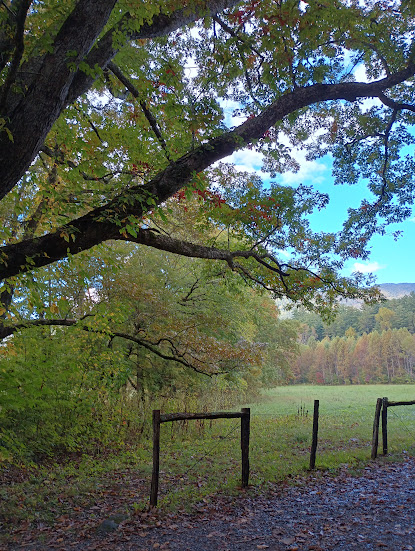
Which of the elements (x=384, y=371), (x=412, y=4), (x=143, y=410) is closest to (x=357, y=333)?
(x=384, y=371)

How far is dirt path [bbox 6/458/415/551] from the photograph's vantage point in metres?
3.93

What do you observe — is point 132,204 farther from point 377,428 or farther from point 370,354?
point 370,354

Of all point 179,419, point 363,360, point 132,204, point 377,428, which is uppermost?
point 132,204

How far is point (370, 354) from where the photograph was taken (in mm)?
63531

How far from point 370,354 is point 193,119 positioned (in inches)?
2666

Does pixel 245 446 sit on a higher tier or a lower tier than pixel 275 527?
higher

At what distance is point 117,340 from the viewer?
12.8 m

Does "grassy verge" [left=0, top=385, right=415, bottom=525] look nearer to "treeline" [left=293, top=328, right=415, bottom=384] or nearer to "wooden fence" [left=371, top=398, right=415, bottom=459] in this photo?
"wooden fence" [left=371, top=398, right=415, bottom=459]

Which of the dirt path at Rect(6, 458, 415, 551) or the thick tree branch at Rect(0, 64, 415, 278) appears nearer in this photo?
the dirt path at Rect(6, 458, 415, 551)

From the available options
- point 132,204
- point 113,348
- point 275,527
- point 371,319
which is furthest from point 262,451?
point 371,319

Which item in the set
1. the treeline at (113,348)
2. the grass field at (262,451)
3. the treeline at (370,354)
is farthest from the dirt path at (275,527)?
the treeline at (370,354)

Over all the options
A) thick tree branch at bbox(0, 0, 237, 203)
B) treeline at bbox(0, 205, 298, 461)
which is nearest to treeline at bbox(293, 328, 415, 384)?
treeline at bbox(0, 205, 298, 461)

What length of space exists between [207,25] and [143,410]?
11351 millimetres

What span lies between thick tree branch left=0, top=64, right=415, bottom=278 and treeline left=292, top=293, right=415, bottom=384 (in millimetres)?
49787
